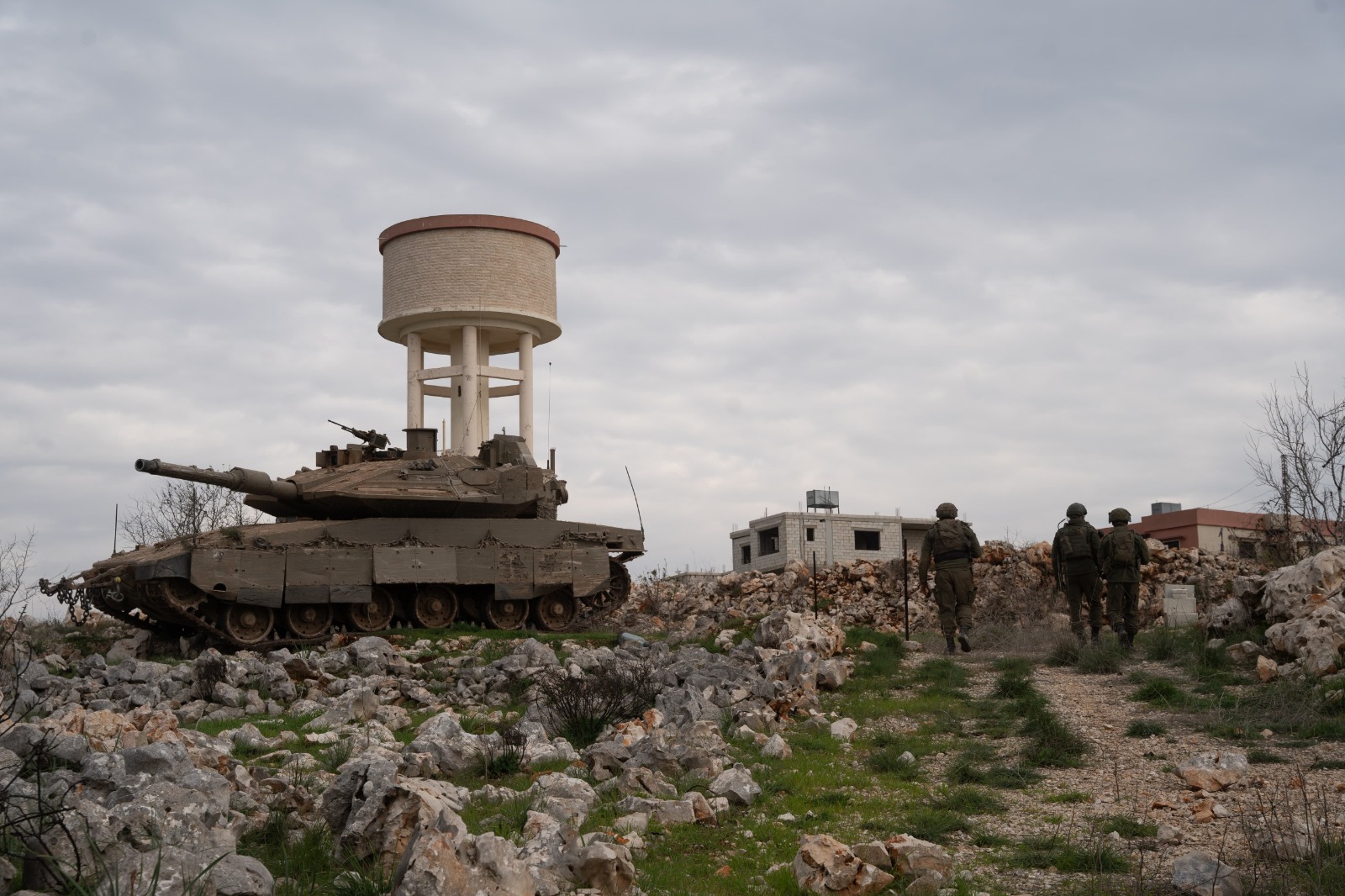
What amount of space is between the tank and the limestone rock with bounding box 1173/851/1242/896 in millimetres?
14464

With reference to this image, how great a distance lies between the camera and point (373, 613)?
19688 mm

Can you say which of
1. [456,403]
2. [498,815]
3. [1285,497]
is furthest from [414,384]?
[498,815]

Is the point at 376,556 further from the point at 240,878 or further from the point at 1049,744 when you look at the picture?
the point at 240,878

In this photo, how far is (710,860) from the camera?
6.59 m

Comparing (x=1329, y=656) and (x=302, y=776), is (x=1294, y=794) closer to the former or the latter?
(x=1329, y=656)

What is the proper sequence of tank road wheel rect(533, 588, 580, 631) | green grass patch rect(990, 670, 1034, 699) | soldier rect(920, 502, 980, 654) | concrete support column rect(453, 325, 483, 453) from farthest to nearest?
concrete support column rect(453, 325, 483, 453) < tank road wheel rect(533, 588, 580, 631) < soldier rect(920, 502, 980, 654) < green grass patch rect(990, 670, 1034, 699)

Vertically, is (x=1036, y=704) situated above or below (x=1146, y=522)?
below

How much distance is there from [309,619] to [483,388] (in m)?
16.3

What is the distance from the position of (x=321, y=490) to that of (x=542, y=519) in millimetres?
3667

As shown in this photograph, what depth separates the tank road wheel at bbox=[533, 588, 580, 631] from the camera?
21344mm

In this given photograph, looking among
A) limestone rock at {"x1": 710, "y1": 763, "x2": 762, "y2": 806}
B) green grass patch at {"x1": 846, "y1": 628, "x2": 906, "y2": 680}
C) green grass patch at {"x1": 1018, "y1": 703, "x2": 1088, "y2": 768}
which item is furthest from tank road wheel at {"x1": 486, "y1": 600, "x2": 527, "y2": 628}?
limestone rock at {"x1": 710, "y1": 763, "x2": 762, "y2": 806}

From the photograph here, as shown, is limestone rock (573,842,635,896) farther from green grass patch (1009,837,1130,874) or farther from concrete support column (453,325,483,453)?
concrete support column (453,325,483,453)

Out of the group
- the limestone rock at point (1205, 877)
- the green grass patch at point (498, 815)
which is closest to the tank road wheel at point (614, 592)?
the green grass patch at point (498, 815)

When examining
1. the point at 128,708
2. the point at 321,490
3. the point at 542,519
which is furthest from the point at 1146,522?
the point at 128,708
